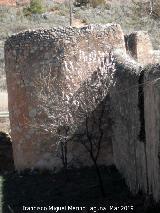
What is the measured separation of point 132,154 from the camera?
41.3 feet

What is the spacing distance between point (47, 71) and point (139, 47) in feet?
9.24

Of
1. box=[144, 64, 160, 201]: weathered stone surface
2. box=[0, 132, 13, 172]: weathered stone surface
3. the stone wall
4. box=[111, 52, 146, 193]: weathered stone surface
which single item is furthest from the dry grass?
box=[144, 64, 160, 201]: weathered stone surface

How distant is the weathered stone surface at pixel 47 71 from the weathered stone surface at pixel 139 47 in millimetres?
1221

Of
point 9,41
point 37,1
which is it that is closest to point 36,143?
point 9,41

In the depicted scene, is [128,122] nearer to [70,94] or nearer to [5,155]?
[70,94]

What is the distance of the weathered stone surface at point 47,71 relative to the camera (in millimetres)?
15109

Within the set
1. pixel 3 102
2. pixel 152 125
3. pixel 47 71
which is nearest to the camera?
pixel 152 125

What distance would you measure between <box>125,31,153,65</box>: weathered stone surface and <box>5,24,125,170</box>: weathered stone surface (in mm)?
1221

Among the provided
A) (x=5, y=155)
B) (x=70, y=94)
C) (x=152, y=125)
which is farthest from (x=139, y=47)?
(x=152, y=125)

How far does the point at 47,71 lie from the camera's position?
1523 cm

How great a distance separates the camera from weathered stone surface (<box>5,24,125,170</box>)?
49.6 feet

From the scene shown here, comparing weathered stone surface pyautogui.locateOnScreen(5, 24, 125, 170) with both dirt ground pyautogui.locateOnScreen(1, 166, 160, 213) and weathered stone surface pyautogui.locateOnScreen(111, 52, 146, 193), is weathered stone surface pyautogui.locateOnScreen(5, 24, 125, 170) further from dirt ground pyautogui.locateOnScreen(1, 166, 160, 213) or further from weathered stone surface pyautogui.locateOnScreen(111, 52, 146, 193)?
weathered stone surface pyautogui.locateOnScreen(111, 52, 146, 193)

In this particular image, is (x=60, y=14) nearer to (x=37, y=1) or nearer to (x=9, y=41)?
(x=37, y=1)

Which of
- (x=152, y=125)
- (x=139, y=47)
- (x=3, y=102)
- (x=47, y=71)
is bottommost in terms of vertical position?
(x=3, y=102)
